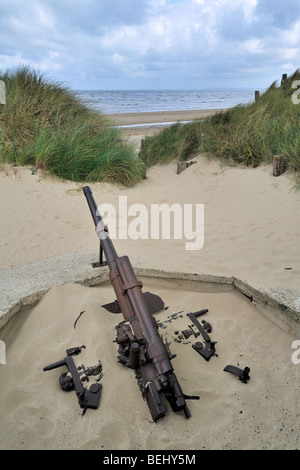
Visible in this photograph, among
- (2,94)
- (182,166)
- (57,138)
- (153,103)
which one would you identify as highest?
(153,103)

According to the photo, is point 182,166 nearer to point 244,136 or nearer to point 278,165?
point 244,136

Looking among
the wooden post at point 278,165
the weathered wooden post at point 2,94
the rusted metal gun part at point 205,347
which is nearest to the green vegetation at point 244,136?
the wooden post at point 278,165

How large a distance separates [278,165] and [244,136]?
1405mm

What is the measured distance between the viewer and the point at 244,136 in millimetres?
7023

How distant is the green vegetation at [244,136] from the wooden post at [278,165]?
0.14 m

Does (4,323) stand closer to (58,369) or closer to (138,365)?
(58,369)

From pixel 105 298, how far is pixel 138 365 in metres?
0.85

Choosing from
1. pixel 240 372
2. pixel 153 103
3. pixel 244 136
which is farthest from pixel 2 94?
pixel 153 103

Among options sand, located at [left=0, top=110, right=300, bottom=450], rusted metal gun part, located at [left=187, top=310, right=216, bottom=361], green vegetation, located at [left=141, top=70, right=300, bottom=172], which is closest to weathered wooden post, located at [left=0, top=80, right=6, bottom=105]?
green vegetation, located at [left=141, top=70, right=300, bottom=172]

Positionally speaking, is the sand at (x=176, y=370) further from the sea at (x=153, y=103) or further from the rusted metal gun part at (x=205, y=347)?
the sea at (x=153, y=103)

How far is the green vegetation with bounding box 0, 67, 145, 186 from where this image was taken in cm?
640

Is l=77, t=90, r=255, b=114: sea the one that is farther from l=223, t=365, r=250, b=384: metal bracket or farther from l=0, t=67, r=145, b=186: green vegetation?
l=223, t=365, r=250, b=384: metal bracket

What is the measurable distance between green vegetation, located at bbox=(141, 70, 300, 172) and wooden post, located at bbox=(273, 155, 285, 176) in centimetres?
14
